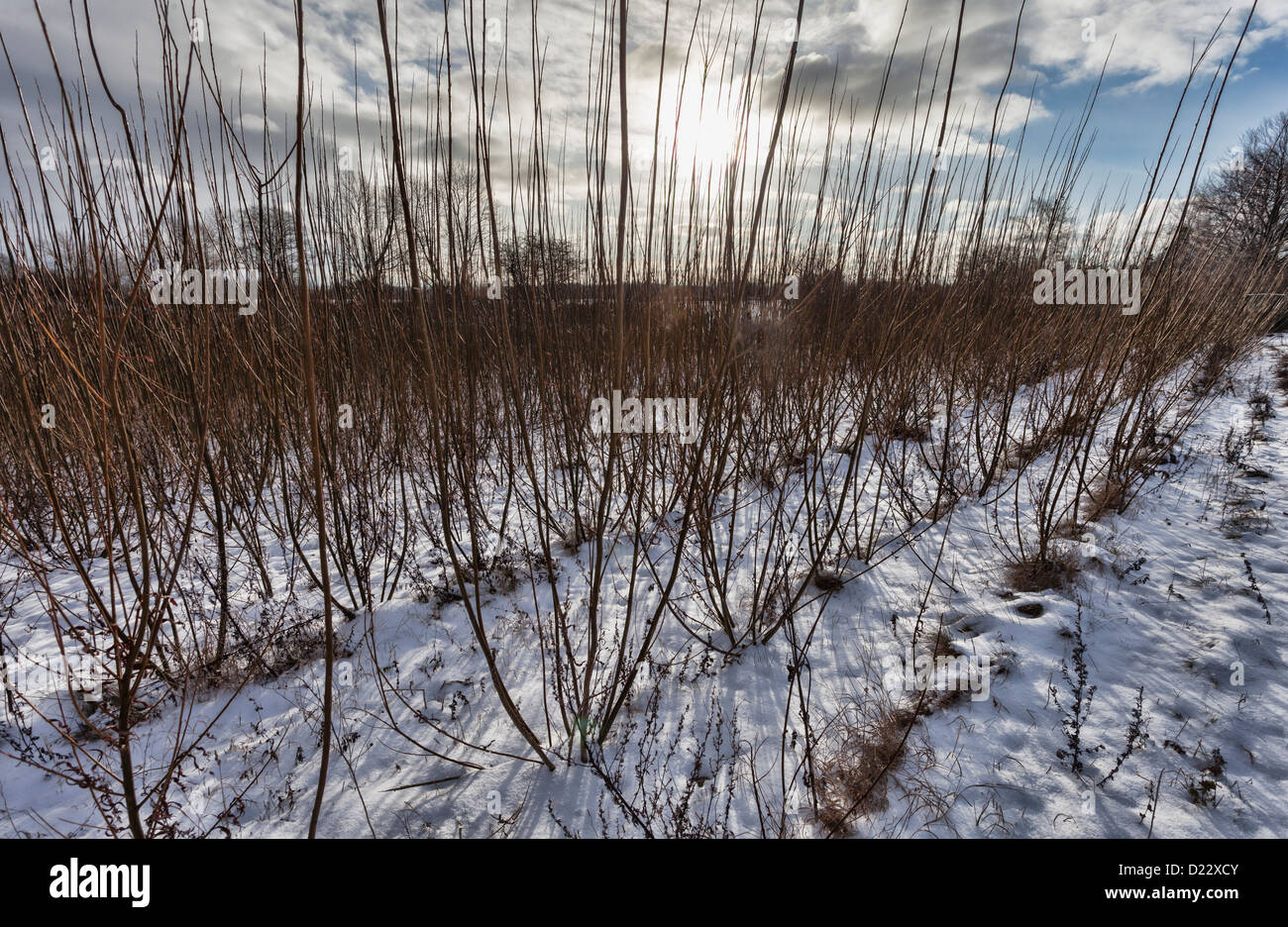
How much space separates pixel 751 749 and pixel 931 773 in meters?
0.48

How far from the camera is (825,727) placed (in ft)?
5.26

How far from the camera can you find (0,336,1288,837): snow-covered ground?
1.34 m

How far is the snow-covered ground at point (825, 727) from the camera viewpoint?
1.34 meters

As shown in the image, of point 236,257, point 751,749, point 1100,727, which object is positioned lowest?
point 751,749

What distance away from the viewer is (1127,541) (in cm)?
239

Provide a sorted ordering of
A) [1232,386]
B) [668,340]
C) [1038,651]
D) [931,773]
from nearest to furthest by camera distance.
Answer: [931,773]
[1038,651]
[668,340]
[1232,386]

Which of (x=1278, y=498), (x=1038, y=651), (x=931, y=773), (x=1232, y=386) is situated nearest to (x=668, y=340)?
(x=931, y=773)

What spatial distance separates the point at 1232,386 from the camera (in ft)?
18.1
